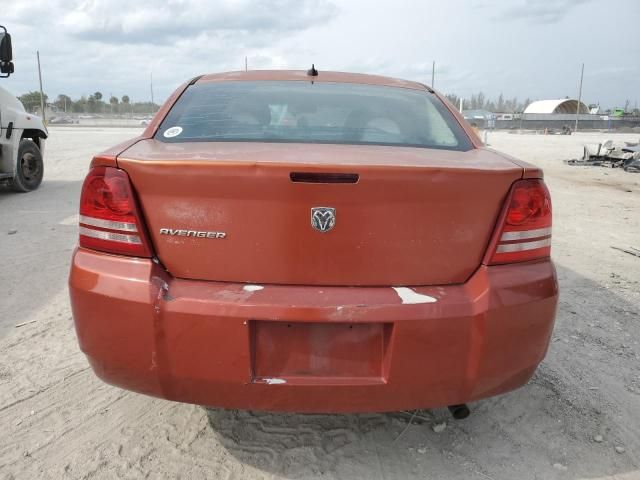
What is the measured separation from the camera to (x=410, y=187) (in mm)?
1721

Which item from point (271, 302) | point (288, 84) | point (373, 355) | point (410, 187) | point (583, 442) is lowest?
point (583, 442)

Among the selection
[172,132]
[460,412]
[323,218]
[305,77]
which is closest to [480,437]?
[460,412]

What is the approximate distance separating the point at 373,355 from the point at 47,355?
7.15ft

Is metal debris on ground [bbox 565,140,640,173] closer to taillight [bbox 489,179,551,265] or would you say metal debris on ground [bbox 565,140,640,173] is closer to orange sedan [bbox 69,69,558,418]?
taillight [bbox 489,179,551,265]

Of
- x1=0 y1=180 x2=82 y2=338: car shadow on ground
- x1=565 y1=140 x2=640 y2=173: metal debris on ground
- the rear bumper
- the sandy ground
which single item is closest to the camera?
the rear bumper

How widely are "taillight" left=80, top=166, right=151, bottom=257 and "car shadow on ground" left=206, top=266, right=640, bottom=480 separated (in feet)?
3.29

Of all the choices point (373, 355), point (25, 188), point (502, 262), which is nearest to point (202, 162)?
point (373, 355)

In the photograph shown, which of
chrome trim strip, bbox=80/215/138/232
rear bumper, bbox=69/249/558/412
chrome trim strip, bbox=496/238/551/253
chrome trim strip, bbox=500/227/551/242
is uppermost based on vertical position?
chrome trim strip, bbox=80/215/138/232

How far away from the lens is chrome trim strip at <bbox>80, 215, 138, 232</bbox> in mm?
1776

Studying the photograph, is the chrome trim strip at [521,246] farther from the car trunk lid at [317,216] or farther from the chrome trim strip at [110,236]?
the chrome trim strip at [110,236]

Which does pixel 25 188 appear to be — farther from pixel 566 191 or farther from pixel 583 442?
pixel 566 191

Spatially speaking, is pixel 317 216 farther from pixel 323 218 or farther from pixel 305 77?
pixel 305 77

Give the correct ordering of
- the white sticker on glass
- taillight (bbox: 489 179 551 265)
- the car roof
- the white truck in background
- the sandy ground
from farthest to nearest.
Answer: the white truck in background, the car roof, the white sticker on glass, the sandy ground, taillight (bbox: 489 179 551 265)

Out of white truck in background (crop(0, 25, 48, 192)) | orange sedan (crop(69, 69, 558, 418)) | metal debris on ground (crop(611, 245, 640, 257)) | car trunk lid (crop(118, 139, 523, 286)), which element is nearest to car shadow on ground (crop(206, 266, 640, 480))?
orange sedan (crop(69, 69, 558, 418))
